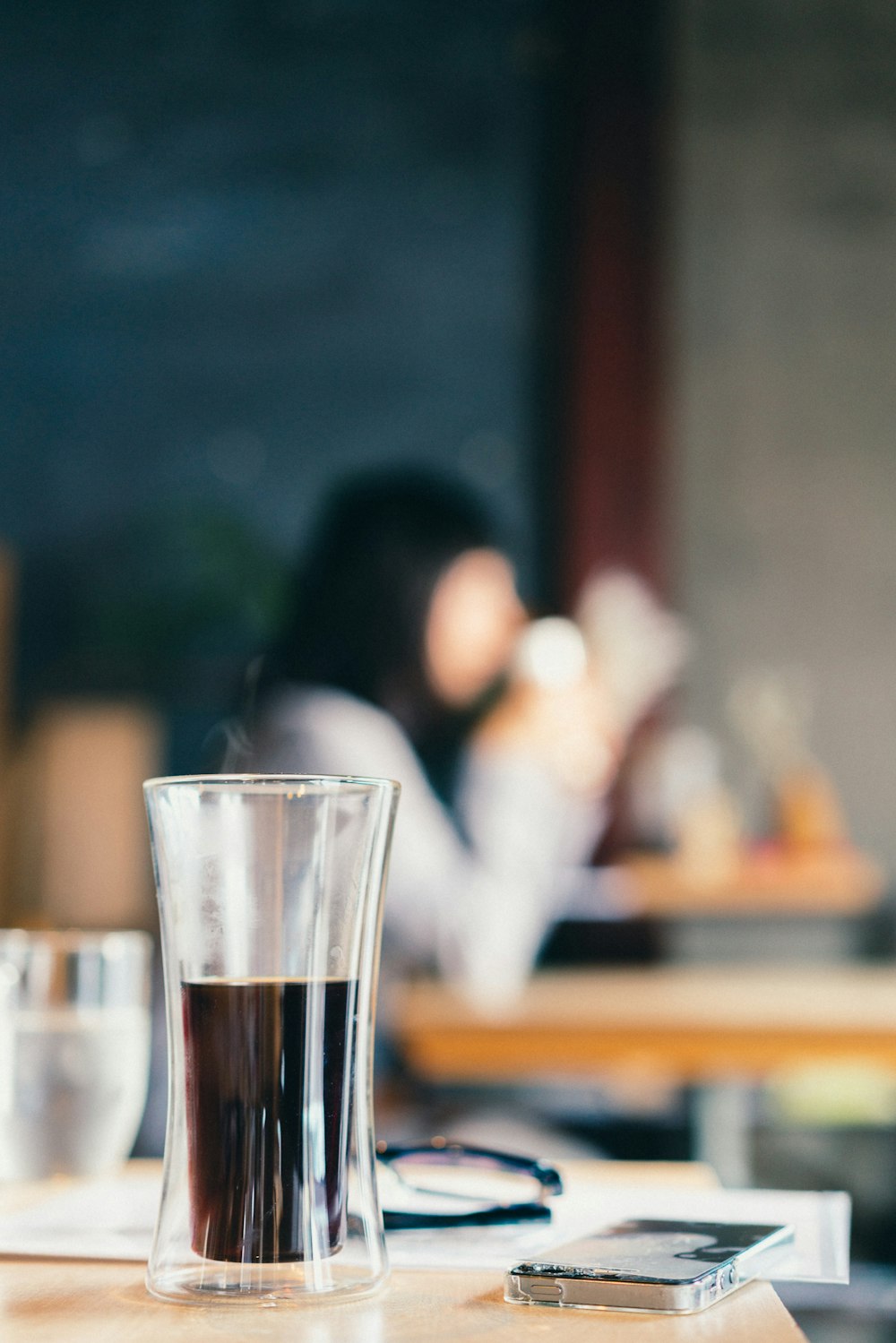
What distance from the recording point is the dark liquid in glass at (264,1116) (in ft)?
1.59

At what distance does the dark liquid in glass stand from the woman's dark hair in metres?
1.99

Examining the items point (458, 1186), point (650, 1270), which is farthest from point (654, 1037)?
point (650, 1270)

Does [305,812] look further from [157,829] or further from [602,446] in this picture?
[602,446]

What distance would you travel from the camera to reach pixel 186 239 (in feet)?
12.7

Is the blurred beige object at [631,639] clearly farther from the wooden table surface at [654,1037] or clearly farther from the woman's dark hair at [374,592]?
the wooden table surface at [654,1037]

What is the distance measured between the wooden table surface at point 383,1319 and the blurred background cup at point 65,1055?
19 cm

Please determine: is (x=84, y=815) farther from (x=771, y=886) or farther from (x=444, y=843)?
(x=771, y=886)

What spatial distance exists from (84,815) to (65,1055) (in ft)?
9.69

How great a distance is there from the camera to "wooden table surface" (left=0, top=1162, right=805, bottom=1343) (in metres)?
0.43

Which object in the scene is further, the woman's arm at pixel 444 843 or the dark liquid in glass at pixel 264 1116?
the woman's arm at pixel 444 843

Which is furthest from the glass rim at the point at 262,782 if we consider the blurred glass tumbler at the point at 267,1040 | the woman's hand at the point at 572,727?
the woman's hand at the point at 572,727

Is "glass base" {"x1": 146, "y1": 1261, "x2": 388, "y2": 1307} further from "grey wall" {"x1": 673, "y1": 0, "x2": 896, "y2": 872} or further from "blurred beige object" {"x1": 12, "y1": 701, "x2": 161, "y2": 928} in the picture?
"grey wall" {"x1": 673, "y1": 0, "x2": 896, "y2": 872}

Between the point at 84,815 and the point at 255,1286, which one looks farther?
the point at 84,815

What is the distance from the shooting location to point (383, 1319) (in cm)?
46
